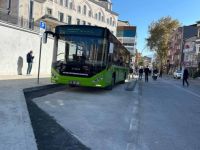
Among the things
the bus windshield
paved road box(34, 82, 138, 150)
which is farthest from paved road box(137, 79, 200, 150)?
the bus windshield

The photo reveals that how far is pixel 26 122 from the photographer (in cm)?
793

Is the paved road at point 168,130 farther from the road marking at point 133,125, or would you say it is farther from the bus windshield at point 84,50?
the bus windshield at point 84,50

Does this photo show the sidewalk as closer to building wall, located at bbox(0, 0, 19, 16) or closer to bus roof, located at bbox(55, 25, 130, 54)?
bus roof, located at bbox(55, 25, 130, 54)

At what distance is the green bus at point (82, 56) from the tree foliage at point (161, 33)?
3135 inches

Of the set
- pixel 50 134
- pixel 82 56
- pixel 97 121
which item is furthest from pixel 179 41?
pixel 50 134

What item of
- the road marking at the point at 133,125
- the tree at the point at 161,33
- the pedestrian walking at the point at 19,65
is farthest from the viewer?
the tree at the point at 161,33

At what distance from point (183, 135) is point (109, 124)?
77.3 inches

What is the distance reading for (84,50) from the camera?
54.3 ft

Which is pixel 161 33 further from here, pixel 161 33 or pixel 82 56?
pixel 82 56

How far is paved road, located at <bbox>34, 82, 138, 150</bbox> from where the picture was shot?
24.7ft

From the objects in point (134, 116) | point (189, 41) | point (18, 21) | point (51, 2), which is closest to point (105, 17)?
point (189, 41)

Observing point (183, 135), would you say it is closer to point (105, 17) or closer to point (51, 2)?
point (51, 2)

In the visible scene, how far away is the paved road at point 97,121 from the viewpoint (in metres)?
7.52

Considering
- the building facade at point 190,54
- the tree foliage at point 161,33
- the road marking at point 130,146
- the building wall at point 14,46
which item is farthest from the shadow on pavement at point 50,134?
the tree foliage at point 161,33
